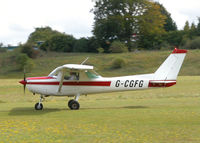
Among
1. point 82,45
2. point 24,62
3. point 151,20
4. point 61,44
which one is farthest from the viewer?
point 61,44

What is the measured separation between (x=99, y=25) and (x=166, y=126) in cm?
5678

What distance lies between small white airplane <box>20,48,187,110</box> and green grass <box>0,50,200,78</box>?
96.1 ft

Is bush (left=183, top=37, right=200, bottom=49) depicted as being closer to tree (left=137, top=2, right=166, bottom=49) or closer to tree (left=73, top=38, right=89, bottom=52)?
tree (left=137, top=2, right=166, bottom=49)

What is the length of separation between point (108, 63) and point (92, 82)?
3621cm

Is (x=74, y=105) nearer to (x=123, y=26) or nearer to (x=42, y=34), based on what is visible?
(x=123, y=26)

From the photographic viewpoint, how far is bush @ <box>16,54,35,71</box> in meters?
48.5

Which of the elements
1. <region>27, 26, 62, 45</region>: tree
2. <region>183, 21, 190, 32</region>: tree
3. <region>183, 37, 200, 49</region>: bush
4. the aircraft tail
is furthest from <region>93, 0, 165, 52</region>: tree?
the aircraft tail

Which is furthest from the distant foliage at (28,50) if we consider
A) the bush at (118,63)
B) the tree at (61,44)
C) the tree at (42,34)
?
the tree at (42,34)

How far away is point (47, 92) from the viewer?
50.6 ft

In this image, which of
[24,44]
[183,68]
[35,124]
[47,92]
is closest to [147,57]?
[183,68]

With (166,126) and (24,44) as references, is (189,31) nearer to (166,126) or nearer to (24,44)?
(24,44)

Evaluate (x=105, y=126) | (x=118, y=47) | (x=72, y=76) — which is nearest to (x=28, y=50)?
(x=118, y=47)

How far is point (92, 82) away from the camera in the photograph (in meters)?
15.7

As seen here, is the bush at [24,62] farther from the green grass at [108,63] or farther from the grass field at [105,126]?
the grass field at [105,126]
